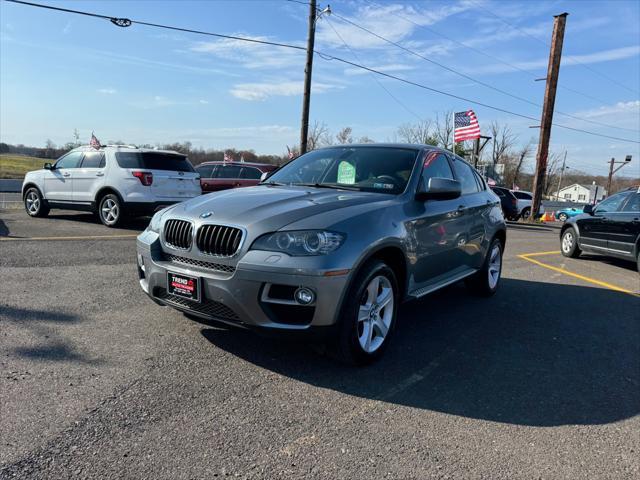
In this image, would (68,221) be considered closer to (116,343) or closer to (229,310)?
(116,343)

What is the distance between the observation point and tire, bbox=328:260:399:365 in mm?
3312

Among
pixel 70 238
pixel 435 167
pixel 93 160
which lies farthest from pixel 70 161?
pixel 435 167

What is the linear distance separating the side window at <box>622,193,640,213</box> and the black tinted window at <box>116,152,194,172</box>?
9.33m

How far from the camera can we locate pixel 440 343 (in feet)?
14.1

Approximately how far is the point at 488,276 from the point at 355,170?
2.63 m

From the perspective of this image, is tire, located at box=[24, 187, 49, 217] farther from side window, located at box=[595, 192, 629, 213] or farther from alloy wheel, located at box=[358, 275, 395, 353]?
side window, located at box=[595, 192, 629, 213]

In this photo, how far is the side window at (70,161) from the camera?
Result: 10.7 meters

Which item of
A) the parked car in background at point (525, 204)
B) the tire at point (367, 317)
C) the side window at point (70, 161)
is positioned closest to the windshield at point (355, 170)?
the tire at point (367, 317)

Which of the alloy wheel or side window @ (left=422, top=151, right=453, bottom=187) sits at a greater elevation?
side window @ (left=422, top=151, right=453, bottom=187)

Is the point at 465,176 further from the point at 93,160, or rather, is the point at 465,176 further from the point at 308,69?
the point at 308,69

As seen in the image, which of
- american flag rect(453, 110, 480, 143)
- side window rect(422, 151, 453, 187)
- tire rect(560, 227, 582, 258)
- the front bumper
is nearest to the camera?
the front bumper

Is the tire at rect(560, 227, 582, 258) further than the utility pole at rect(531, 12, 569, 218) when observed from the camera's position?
No

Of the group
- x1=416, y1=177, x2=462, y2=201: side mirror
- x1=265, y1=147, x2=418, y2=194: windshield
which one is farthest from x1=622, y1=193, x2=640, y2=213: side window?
x1=265, y1=147, x2=418, y2=194: windshield

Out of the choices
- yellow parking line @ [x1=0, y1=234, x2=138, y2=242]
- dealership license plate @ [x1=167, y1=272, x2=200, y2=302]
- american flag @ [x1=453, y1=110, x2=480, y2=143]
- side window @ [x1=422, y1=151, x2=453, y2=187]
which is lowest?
yellow parking line @ [x1=0, y1=234, x2=138, y2=242]
